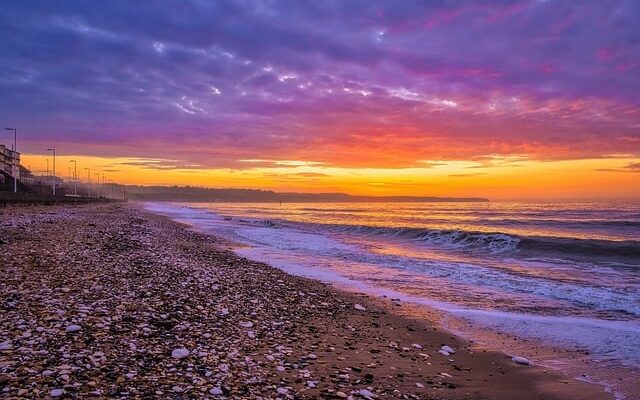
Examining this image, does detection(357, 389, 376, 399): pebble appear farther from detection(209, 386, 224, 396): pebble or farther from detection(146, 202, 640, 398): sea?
detection(146, 202, 640, 398): sea

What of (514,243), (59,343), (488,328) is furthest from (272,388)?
(514,243)

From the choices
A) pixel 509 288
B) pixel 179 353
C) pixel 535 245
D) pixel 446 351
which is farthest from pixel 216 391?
pixel 535 245

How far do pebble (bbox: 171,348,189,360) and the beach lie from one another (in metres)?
0.03

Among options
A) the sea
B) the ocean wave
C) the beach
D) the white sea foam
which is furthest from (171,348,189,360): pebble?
the ocean wave

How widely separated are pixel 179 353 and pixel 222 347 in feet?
2.32

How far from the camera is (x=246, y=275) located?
1378cm

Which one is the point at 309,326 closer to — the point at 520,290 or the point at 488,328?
the point at 488,328

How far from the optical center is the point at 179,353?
586 centimetres

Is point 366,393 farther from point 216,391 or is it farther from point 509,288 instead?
point 509,288

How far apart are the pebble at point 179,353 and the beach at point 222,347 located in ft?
0.09

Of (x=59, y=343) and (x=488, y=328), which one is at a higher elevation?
(x=59, y=343)

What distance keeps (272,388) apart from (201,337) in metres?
2.09

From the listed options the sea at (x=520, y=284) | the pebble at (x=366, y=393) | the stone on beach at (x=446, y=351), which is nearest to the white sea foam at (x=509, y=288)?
the sea at (x=520, y=284)

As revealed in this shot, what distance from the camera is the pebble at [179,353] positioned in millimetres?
5764
